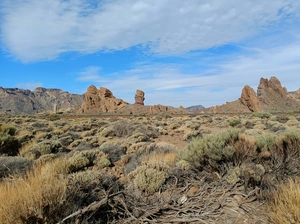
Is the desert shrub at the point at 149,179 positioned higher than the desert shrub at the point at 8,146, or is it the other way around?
the desert shrub at the point at 8,146

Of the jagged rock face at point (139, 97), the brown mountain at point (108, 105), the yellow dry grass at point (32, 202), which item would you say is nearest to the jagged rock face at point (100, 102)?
the brown mountain at point (108, 105)

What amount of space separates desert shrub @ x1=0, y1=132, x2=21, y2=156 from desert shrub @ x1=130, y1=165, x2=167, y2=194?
7.67 m

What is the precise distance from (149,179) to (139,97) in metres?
104

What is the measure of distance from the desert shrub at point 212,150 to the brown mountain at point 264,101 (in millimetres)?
83360

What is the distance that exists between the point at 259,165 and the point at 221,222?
2.03 m

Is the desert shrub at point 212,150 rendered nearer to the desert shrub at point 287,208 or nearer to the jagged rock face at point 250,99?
the desert shrub at point 287,208

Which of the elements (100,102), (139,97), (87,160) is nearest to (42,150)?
(87,160)

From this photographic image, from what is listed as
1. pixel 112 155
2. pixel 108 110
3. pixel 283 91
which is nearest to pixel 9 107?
pixel 108 110

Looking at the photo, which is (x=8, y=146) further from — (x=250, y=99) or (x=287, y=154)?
(x=250, y=99)

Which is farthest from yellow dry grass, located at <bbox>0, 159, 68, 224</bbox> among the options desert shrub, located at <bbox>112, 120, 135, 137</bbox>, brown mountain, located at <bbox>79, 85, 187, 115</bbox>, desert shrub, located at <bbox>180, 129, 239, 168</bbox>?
brown mountain, located at <bbox>79, 85, 187, 115</bbox>

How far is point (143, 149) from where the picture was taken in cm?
971

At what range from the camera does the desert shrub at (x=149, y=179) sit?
17.8ft

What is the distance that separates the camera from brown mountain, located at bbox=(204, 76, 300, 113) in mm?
86375

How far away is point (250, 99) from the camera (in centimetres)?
8706
